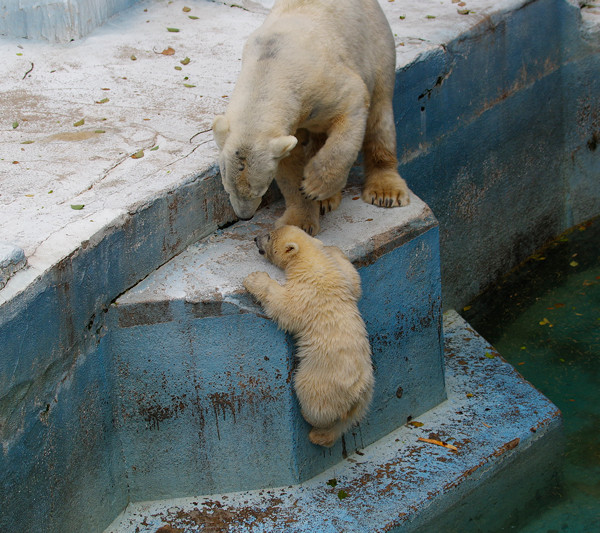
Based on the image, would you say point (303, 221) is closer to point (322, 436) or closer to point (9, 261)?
point (322, 436)

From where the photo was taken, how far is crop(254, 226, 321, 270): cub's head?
3916 mm

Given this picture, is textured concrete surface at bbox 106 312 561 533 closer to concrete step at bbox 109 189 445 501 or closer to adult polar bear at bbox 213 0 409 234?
concrete step at bbox 109 189 445 501

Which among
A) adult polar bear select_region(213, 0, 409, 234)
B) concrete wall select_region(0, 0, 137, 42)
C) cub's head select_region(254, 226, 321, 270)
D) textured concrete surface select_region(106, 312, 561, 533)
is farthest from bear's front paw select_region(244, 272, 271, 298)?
concrete wall select_region(0, 0, 137, 42)

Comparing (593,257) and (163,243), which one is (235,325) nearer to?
(163,243)

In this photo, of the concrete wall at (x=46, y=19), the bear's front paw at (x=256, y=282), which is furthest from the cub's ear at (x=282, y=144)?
the concrete wall at (x=46, y=19)

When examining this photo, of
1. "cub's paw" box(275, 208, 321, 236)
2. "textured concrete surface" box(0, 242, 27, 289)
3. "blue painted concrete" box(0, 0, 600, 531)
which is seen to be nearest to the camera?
"textured concrete surface" box(0, 242, 27, 289)

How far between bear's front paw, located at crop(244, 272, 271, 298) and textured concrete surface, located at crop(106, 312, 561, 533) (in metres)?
1.08

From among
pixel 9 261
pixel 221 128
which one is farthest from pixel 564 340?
Result: pixel 9 261

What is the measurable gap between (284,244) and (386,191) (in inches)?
37.5

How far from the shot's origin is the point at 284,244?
12.9ft

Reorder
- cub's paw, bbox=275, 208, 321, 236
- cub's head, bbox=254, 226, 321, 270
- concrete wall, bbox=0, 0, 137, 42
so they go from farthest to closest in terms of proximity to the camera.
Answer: concrete wall, bbox=0, 0, 137, 42
cub's paw, bbox=275, 208, 321, 236
cub's head, bbox=254, 226, 321, 270

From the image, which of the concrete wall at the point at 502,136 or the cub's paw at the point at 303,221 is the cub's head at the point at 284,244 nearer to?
the cub's paw at the point at 303,221

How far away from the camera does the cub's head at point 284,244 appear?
12.8ft

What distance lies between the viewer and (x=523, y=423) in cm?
474
